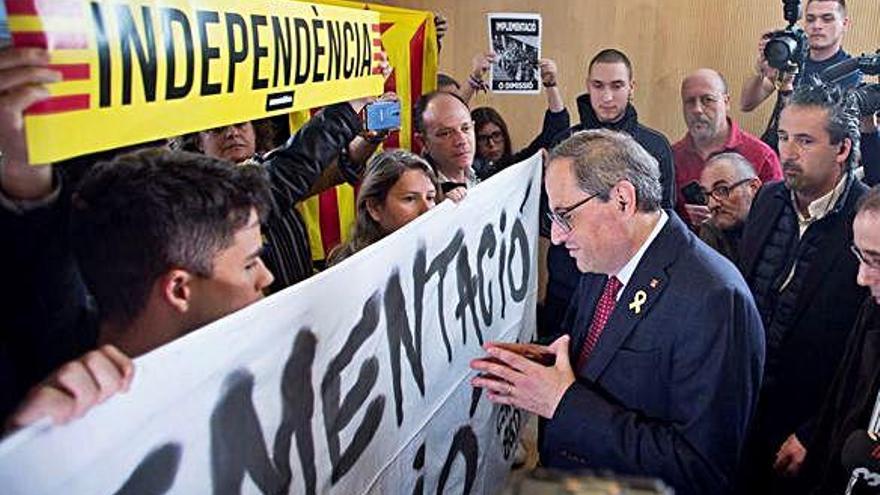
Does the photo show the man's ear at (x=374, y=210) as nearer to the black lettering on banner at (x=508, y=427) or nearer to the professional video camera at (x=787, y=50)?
the black lettering on banner at (x=508, y=427)

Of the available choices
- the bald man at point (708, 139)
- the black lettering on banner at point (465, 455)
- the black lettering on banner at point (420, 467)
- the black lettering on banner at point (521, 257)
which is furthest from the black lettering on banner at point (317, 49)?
the bald man at point (708, 139)

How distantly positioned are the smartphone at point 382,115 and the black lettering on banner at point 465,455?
0.86 meters

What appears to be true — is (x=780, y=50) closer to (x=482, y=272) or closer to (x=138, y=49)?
(x=482, y=272)

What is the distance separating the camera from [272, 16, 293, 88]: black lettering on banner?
1227mm

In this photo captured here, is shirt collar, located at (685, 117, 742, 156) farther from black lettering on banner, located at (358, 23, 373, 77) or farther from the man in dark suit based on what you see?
black lettering on banner, located at (358, 23, 373, 77)

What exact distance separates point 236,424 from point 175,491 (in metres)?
0.12

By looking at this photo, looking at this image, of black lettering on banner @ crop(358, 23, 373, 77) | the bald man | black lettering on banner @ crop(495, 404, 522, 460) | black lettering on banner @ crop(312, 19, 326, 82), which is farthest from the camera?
the bald man

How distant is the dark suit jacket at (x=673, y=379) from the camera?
1.38 m

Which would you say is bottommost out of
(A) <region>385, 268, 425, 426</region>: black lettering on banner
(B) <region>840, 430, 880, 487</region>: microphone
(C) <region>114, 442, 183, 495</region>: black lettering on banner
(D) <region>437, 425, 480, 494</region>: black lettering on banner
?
(D) <region>437, 425, 480, 494</region>: black lettering on banner

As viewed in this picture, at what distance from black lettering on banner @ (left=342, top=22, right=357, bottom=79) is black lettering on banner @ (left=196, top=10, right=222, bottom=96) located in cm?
42

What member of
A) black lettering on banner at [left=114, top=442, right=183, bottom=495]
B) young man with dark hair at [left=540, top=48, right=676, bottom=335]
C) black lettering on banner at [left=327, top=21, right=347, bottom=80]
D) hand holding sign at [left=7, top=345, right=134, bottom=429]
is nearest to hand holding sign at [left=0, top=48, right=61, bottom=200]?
hand holding sign at [left=7, top=345, right=134, bottom=429]

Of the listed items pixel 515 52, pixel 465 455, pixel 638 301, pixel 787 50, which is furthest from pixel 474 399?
pixel 515 52

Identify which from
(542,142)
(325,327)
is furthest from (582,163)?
(542,142)

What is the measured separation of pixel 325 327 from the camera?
1.23m
